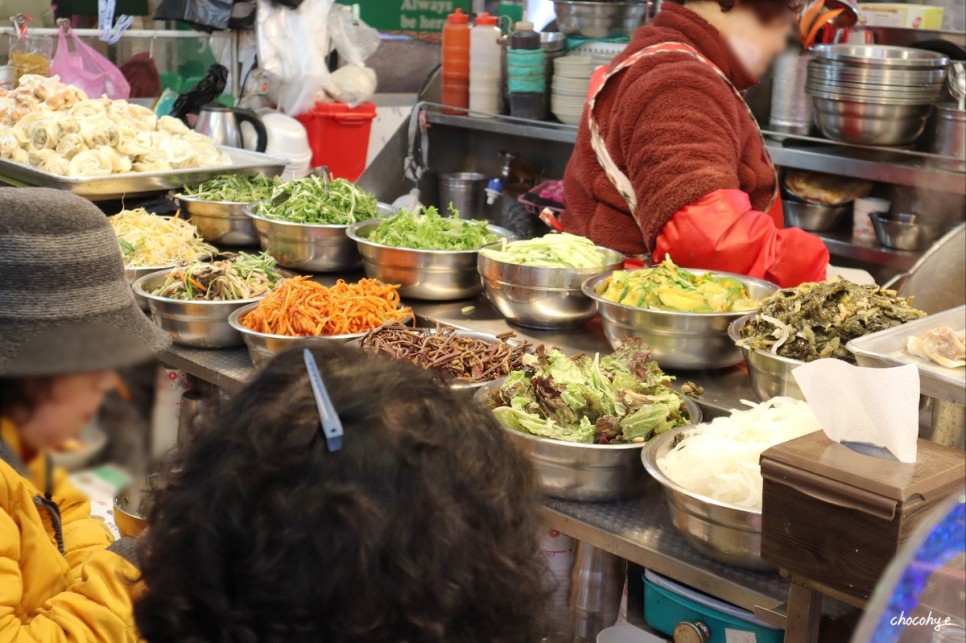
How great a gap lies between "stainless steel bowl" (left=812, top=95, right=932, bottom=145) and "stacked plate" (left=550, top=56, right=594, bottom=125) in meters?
1.28

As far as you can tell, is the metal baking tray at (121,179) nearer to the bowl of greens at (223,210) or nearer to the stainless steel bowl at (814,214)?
the bowl of greens at (223,210)

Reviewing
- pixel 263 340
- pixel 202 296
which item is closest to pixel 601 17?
pixel 202 296

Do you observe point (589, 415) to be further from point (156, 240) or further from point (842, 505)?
point (156, 240)

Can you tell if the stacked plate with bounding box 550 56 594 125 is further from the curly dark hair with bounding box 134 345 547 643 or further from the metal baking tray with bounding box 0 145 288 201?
the curly dark hair with bounding box 134 345 547 643

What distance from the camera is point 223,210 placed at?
368cm

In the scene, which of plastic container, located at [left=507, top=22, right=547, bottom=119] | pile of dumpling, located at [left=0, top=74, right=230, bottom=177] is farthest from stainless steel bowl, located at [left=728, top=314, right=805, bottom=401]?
plastic container, located at [left=507, top=22, right=547, bottom=119]

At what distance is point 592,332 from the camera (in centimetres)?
289

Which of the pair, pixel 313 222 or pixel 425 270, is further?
pixel 313 222

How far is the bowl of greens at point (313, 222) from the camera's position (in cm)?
334

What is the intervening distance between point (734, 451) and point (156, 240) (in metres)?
2.19

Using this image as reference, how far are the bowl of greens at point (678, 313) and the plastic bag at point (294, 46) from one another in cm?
394

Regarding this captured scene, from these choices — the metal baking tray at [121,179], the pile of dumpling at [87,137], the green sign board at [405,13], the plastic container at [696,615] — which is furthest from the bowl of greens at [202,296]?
the green sign board at [405,13]

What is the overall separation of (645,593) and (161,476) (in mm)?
1403

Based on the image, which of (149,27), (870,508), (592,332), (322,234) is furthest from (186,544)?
(149,27)
